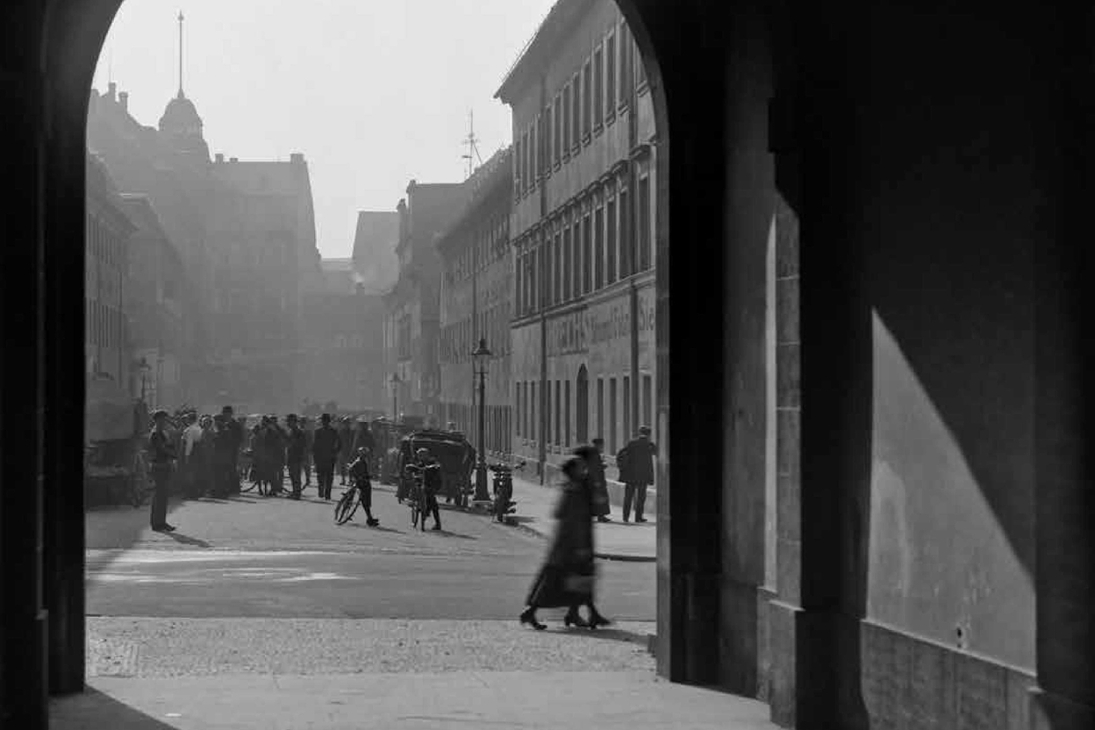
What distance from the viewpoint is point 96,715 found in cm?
1105

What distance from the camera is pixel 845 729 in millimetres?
10188

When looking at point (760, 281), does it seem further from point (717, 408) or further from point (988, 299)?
point (988, 299)

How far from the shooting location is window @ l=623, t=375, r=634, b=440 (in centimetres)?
3962

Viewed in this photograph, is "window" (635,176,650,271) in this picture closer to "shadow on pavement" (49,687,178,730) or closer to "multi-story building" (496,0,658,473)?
"multi-story building" (496,0,658,473)

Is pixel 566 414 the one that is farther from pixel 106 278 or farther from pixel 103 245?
pixel 106 278

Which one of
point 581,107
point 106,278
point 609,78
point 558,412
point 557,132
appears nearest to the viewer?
point 609,78

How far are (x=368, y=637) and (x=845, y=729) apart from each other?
238 inches

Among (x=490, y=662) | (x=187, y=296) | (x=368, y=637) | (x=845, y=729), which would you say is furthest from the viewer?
(x=187, y=296)

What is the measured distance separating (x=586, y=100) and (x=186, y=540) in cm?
2137

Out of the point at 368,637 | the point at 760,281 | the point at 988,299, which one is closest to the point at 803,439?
the point at 760,281

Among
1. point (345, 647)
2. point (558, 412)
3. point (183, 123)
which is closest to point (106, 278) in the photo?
point (558, 412)

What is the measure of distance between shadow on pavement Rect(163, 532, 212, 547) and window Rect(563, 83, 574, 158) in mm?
22987

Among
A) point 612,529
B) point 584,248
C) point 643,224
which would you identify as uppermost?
point 584,248

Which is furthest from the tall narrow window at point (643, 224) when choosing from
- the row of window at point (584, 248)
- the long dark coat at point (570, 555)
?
the long dark coat at point (570, 555)
